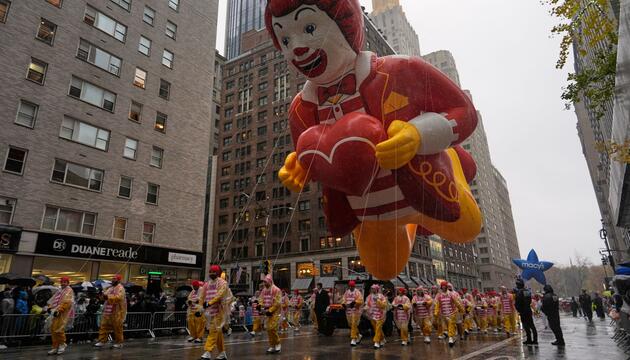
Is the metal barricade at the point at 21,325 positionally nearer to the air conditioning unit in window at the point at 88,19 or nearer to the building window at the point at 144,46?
the air conditioning unit in window at the point at 88,19

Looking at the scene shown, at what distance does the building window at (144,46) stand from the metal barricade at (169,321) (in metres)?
19.1

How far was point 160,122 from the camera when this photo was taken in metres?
28.1

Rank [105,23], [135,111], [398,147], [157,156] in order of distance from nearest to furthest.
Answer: [398,147]
[105,23]
[135,111]
[157,156]

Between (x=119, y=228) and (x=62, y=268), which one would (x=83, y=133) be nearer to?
(x=119, y=228)

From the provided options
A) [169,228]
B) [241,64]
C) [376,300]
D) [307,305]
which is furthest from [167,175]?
[241,64]

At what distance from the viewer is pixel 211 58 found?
33.3m

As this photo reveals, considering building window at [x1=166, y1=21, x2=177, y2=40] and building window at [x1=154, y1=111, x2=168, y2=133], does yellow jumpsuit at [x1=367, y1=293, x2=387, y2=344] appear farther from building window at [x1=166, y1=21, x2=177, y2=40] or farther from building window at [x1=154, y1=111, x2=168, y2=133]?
building window at [x1=166, y1=21, x2=177, y2=40]

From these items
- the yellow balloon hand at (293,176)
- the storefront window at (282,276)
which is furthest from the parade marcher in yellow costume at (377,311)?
the storefront window at (282,276)

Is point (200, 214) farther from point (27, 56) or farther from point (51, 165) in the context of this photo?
point (27, 56)

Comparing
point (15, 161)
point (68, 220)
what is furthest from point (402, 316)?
point (15, 161)

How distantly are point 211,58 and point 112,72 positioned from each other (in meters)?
9.55

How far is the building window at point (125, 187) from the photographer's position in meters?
24.5

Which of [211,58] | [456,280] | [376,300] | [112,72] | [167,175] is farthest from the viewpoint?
[456,280]

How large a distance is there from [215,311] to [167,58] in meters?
25.0
